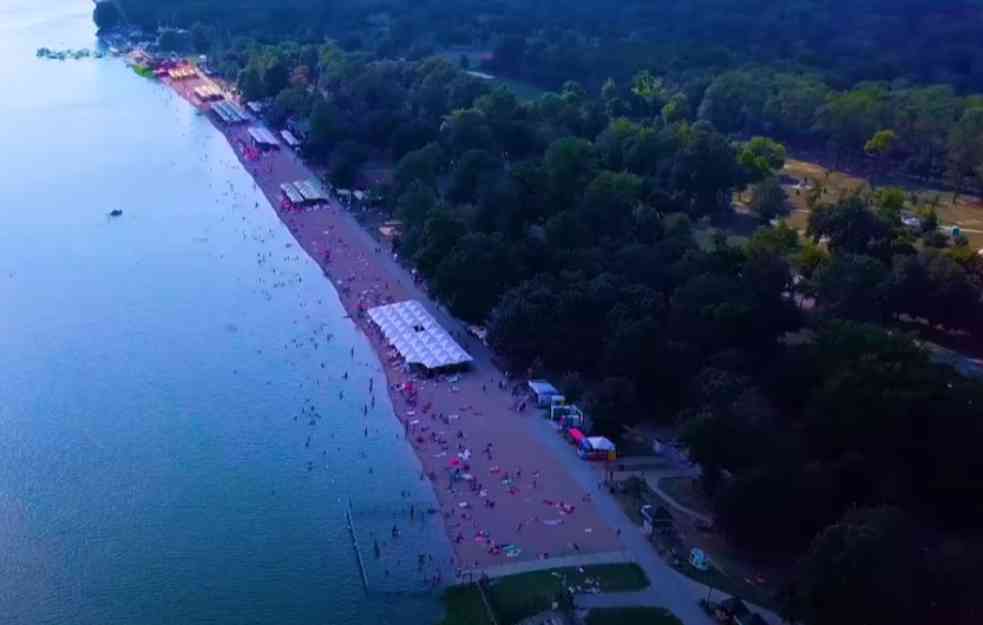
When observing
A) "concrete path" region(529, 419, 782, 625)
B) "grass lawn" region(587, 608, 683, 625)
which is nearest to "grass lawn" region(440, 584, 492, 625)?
"grass lawn" region(587, 608, 683, 625)

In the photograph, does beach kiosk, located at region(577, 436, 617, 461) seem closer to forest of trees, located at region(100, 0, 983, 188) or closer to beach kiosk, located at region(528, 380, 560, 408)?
beach kiosk, located at region(528, 380, 560, 408)

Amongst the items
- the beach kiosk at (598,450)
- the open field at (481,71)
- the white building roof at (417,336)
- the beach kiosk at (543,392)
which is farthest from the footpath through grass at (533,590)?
the open field at (481,71)

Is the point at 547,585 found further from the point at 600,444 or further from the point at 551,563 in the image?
the point at 600,444

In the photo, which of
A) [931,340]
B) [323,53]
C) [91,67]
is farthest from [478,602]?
[91,67]

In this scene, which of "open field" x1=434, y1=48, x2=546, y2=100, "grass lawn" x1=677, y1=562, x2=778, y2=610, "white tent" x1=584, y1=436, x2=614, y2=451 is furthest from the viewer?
"open field" x1=434, y1=48, x2=546, y2=100

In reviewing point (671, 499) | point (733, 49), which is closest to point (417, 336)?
point (671, 499)

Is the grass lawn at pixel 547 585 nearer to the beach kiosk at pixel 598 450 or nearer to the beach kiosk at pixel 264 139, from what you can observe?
the beach kiosk at pixel 598 450

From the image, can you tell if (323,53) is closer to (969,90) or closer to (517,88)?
(517,88)
